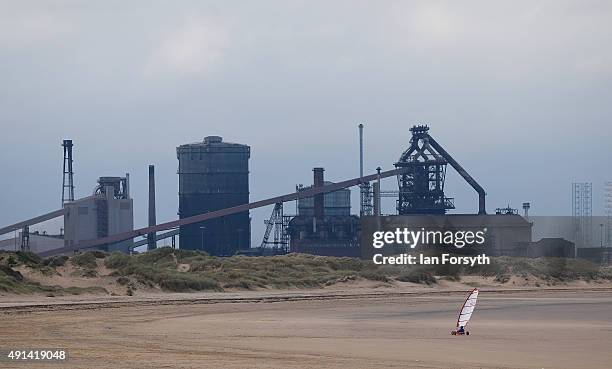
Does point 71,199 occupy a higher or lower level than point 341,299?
higher

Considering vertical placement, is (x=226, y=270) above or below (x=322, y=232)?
below

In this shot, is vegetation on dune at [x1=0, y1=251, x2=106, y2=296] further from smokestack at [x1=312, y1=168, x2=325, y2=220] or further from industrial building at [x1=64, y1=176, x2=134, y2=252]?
smokestack at [x1=312, y1=168, x2=325, y2=220]

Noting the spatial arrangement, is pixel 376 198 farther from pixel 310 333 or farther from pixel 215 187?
pixel 310 333

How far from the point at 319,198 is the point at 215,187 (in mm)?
10037

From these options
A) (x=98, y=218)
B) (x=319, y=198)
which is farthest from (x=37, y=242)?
(x=319, y=198)

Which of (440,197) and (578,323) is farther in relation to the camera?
(440,197)

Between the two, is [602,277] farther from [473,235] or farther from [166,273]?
[166,273]

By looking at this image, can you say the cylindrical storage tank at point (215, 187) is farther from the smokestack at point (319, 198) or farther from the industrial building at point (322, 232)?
the smokestack at point (319, 198)

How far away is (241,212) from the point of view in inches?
3661

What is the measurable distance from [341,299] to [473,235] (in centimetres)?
3389

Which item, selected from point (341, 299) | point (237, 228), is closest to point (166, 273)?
point (341, 299)

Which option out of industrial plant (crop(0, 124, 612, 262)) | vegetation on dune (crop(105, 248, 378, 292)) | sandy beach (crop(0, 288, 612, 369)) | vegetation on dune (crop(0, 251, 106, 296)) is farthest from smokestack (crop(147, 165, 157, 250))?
sandy beach (crop(0, 288, 612, 369))

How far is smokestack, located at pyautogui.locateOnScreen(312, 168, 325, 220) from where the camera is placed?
9012cm

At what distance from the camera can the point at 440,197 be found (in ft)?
292
